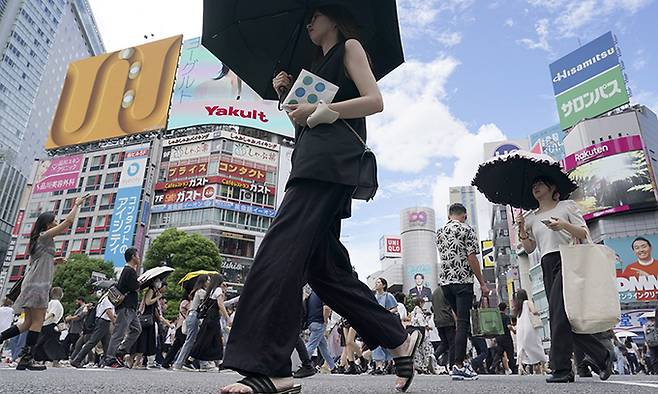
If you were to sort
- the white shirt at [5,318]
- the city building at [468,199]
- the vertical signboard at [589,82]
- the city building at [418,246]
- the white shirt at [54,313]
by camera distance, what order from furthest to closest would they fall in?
1. the city building at [468,199]
2. the city building at [418,246]
3. the vertical signboard at [589,82]
4. the white shirt at [5,318]
5. the white shirt at [54,313]

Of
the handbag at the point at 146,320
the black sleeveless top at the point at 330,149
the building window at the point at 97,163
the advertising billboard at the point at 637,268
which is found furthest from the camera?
the building window at the point at 97,163

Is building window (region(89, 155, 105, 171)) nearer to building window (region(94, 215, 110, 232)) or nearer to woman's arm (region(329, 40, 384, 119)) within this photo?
building window (region(94, 215, 110, 232))

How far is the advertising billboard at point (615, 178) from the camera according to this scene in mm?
32594

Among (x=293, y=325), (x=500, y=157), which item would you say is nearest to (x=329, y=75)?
(x=293, y=325)

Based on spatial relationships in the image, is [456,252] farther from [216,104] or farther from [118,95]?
[118,95]

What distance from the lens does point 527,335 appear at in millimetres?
7543

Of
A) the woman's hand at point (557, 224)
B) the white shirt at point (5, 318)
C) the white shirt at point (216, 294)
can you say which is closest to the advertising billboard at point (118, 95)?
the white shirt at point (5, 318)

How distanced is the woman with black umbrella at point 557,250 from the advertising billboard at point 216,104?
129 ft

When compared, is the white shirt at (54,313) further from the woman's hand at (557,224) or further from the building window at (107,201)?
the building window at (107,201)

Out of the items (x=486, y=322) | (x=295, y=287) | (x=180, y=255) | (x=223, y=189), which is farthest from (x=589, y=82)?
(x=295, y=287)

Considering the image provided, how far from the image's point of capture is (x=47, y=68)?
77.9 metres

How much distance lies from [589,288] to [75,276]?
3350cm

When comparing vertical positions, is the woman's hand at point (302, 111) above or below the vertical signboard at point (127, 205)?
below

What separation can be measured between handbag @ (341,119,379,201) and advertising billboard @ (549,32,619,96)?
43830 mm
